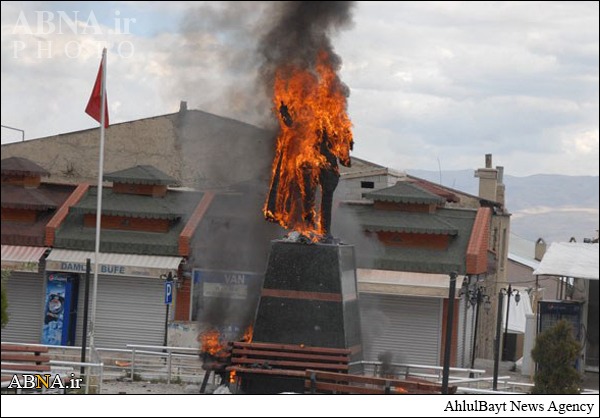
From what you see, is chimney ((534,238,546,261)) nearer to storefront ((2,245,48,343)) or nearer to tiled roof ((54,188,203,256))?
tiled roof ((54,188,203,256))

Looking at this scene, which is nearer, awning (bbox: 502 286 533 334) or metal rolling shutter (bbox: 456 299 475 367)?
metal rolling shutter (bbox: 456 299 475 367)

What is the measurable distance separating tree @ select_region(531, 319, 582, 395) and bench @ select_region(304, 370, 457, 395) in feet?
6.68

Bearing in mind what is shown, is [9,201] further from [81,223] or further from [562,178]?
[562,178]

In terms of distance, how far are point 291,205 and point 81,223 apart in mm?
13582

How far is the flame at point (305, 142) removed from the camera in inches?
858

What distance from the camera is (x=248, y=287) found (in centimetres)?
2547

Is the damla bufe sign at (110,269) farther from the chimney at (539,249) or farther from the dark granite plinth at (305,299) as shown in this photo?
the chimney at (539,249)

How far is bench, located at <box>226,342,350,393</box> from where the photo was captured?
2059 cm

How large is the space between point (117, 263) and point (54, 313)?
2411 mm

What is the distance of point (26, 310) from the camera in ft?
103

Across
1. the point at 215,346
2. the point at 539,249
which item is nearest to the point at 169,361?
A: the point at 215,346

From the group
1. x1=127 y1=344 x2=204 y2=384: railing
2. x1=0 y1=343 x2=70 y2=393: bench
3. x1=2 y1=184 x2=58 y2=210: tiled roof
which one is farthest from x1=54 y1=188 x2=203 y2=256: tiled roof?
x1=0 y1=343 x2=70 y2=393: bench

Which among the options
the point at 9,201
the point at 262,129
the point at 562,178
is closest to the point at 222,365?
the point at 262,129

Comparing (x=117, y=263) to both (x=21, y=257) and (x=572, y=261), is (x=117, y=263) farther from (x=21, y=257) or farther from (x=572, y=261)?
(x=572, y=261)
